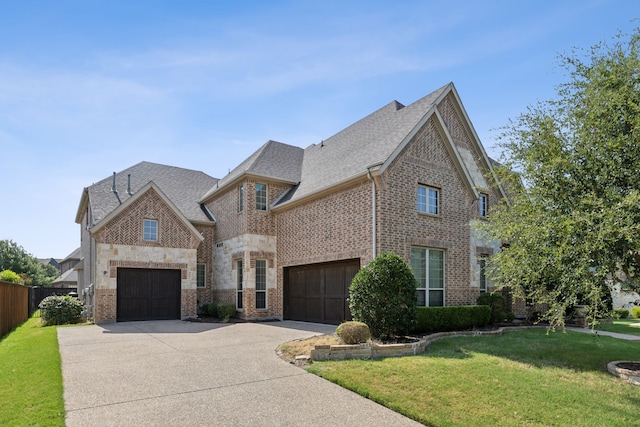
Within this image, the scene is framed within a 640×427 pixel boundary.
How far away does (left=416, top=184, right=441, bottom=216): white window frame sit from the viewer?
1491 centimetres

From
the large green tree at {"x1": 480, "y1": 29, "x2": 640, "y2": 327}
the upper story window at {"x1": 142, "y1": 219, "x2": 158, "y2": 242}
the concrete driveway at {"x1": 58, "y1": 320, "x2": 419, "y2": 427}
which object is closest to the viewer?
the concrete driveway at {"x1": 58, "y1": 320, "x2": 419, "y2": 427}

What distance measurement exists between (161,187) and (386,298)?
1595cm

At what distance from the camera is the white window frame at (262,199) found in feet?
60.2

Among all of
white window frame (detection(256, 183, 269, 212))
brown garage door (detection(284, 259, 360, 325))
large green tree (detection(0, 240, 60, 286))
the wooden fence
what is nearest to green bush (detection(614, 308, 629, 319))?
brown garage door (detection(284, 259, 360, 325))

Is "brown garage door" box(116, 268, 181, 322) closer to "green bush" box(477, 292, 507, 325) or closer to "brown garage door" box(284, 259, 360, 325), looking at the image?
"brown garage door" box(284, 259, 360, 325)

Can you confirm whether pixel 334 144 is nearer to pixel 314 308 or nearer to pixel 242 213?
pixel 242 213

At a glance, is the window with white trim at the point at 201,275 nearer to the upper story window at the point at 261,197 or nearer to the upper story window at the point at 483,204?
the upper story window at the point at 261,197

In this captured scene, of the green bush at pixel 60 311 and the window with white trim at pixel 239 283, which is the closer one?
the green bush at pixel 60 311

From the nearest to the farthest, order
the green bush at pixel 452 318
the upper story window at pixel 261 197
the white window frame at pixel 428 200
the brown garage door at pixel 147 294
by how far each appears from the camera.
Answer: the green bush at pixel 452 318 → the white window frame at pixel 428 200 → the brown garage door at pixel 147 294 → the upper story window at pixel 261 197

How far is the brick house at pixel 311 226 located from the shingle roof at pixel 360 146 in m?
0.08

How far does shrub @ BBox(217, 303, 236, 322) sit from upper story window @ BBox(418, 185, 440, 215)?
906cm

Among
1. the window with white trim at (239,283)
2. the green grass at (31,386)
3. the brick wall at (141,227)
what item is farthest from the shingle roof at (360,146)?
the green grass at (31,386)

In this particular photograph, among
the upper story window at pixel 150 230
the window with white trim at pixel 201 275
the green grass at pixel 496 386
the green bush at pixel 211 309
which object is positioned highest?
the upper story window at pixel 150 230

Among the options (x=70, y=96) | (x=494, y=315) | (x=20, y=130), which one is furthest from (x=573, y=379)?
(x=20, y=130)
